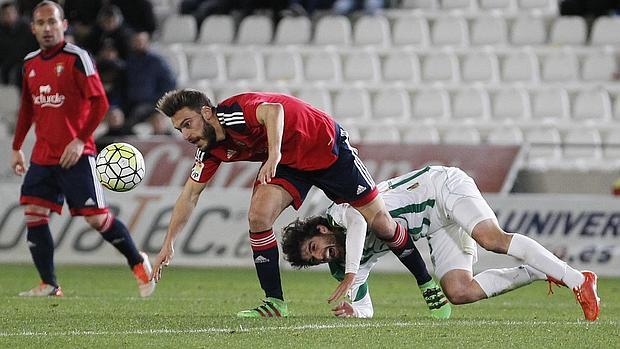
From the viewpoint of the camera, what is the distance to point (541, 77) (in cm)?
1878

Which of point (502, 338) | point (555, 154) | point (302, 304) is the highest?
point (502, 338)

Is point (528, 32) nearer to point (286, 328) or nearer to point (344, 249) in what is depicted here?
point (344, 249)

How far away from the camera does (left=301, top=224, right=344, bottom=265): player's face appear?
8398mm

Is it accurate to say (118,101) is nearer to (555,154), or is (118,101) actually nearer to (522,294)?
(555,154)

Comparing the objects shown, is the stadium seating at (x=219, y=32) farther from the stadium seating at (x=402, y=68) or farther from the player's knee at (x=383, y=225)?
the player's knee at (x=383, y=225)

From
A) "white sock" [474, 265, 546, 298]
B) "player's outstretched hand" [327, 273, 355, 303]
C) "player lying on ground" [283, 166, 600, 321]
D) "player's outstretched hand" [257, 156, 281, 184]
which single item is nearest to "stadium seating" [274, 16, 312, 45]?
"player lying on ground" [283, 166, 600, 321]

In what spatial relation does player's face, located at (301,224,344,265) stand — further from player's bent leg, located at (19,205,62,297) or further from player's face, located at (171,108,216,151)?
player's bent leg, located at (19,205,62,297)

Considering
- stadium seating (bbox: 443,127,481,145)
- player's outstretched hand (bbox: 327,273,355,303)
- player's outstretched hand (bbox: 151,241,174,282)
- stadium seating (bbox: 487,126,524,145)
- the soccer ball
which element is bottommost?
stadium seating (bbox: 487,126,524,145)

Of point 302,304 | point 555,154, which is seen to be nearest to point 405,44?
point 555,154

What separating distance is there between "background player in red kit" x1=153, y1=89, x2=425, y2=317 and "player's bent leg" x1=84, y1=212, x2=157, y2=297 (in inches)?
A: 77.9

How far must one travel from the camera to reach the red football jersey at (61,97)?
10.2 metres

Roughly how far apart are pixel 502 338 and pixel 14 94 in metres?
12.0

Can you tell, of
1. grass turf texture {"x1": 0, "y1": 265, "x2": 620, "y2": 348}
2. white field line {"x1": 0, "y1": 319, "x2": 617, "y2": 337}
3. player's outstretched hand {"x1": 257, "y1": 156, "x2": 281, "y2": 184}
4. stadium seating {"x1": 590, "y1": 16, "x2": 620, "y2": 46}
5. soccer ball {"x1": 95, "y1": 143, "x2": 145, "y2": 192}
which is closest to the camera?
grass turf texture {"x1": 0, "y1": 265, "x2": 620, "y2": 348}

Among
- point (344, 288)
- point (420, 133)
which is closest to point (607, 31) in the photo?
point (420, 133)
